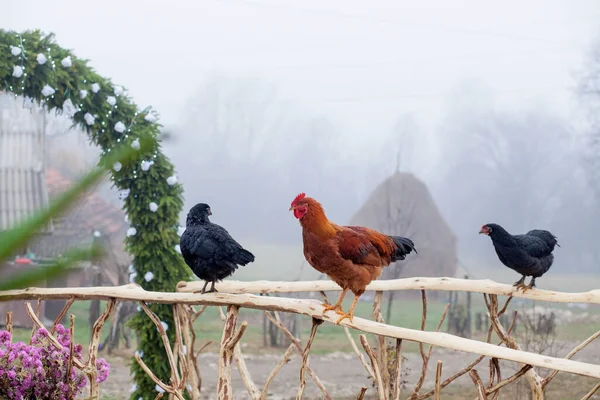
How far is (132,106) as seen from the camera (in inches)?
131

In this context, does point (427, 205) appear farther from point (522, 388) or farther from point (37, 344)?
point (37, 344)

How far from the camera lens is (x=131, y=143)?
3189 mm

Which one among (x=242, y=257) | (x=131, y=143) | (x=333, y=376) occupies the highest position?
(x=131, y=143)

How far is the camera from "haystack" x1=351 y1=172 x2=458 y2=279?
13.9ft

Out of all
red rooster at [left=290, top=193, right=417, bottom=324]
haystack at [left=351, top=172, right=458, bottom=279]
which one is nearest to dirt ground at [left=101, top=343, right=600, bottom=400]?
haystack at [left=351, top=172, right=458, bottom=279]

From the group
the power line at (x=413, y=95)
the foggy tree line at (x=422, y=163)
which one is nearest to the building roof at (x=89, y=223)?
the foggy tree line at (x=422, y=163)

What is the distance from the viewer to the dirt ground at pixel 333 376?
4.18 meters

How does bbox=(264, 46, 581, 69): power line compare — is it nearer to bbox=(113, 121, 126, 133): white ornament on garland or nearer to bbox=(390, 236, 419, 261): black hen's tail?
bbox=(113, 121, 126, 133): white ornament on garland

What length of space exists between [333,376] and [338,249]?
2518 millimetres

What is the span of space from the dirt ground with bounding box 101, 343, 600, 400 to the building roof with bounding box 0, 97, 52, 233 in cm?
104

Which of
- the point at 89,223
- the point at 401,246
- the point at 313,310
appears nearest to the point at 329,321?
the point at 313,310

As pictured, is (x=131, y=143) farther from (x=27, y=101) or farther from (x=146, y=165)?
(x=27, y=101)

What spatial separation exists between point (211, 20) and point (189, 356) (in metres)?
2.39

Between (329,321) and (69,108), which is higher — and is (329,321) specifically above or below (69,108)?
below
